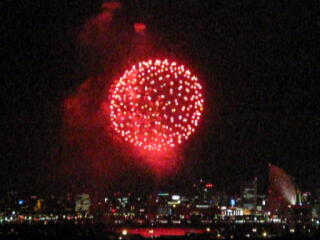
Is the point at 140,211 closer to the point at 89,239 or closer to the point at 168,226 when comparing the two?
the point at 168,226

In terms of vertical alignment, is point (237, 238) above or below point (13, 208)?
below

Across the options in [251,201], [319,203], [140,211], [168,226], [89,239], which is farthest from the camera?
[251,201]

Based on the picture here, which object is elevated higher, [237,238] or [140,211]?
[140,211]

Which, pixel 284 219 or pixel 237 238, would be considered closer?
pixel 237 238

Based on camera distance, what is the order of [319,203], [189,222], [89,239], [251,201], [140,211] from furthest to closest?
[251,201] < [319,203] < [140,211] < [189,222] < [89,239]

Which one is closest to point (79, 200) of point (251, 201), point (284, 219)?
point (284, 219)

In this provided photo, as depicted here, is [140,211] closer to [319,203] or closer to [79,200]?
[79,200]

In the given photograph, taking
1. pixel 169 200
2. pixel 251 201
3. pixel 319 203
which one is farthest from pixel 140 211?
pixel 251 201

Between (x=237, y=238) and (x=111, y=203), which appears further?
(x=111, y=203)

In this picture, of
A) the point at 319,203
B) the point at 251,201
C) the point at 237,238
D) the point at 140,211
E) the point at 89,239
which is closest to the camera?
the point at 89,239
